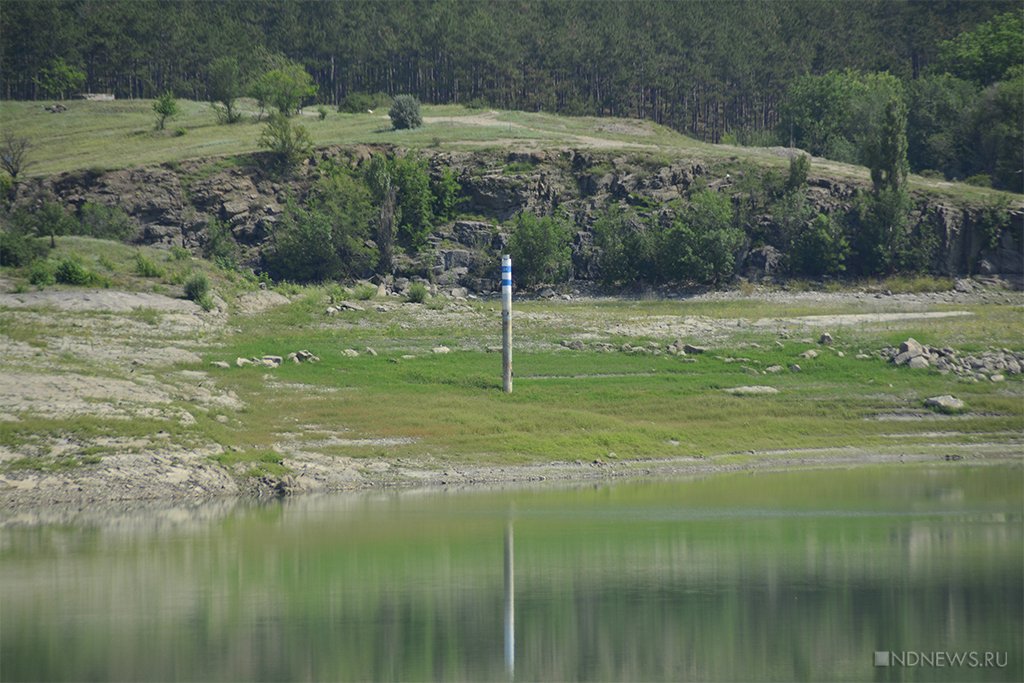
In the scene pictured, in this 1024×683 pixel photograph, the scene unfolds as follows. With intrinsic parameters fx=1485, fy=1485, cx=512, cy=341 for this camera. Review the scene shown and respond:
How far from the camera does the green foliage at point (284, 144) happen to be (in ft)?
403

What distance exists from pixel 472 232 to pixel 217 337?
47003 mm

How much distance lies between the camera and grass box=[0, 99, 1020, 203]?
407ft

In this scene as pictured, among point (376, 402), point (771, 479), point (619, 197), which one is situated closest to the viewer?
point (771, 479)

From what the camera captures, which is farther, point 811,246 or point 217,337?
point 811,246

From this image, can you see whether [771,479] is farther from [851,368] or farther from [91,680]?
[91,680]

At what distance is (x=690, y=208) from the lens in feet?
368

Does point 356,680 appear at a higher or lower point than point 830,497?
higher

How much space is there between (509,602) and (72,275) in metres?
51.8

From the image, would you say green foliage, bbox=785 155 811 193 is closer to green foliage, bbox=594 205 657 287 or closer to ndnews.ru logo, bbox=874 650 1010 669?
green foliage, bbox=594 205 657 287

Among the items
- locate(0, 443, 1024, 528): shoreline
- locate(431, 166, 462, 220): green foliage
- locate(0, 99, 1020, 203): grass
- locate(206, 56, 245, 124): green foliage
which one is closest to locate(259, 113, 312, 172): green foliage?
locate(0, 99, 1020, 203): grass

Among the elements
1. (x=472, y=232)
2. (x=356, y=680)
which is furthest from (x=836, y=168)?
(x=356, y=680)

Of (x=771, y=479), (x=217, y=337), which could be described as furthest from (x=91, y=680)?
(x=217, y=337)

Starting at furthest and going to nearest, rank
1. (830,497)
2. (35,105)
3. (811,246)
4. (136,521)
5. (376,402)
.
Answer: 1. (35,105)
2. (811,246)
3. (376,402)
4. (830,497)
5. (136,521)

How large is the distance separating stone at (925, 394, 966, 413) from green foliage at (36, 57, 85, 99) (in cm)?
14304
